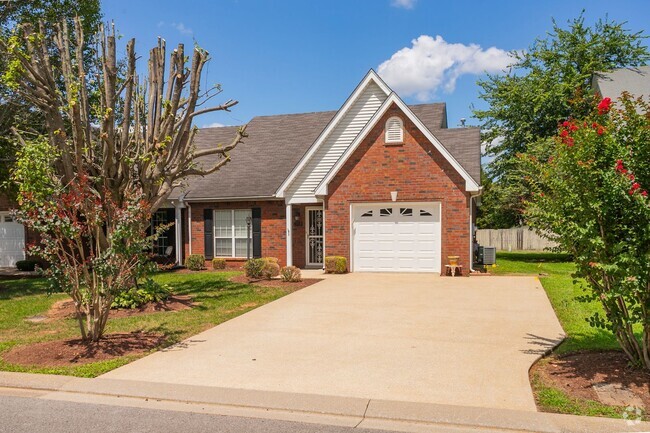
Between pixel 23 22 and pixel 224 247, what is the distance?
979cm

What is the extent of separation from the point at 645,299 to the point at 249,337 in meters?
5.60

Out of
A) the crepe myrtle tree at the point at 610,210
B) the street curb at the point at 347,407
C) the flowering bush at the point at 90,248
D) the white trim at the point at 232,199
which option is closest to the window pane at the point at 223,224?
the white trim at the point at 232,199

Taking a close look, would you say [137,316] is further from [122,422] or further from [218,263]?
[218,263]

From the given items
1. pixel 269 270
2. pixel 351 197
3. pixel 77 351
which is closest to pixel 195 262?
pixel 269 270

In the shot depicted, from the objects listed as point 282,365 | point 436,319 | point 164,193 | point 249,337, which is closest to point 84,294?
point 249,337

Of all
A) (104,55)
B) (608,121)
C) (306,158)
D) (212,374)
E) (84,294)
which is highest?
(104,55)

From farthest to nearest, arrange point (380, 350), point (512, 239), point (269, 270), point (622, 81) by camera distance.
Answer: point (512, 239), point (622, 81), point (269, 270), point (380, 350)

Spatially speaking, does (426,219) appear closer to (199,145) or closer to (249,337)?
(249,337)

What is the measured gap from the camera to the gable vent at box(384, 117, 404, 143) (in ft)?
54.6

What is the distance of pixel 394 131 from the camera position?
54.9 ft

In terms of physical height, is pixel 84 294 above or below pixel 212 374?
above

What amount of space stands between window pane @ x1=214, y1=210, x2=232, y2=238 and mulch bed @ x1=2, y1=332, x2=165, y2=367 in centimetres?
1148

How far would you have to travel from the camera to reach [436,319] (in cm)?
956

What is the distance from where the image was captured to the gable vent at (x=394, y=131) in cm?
1664
